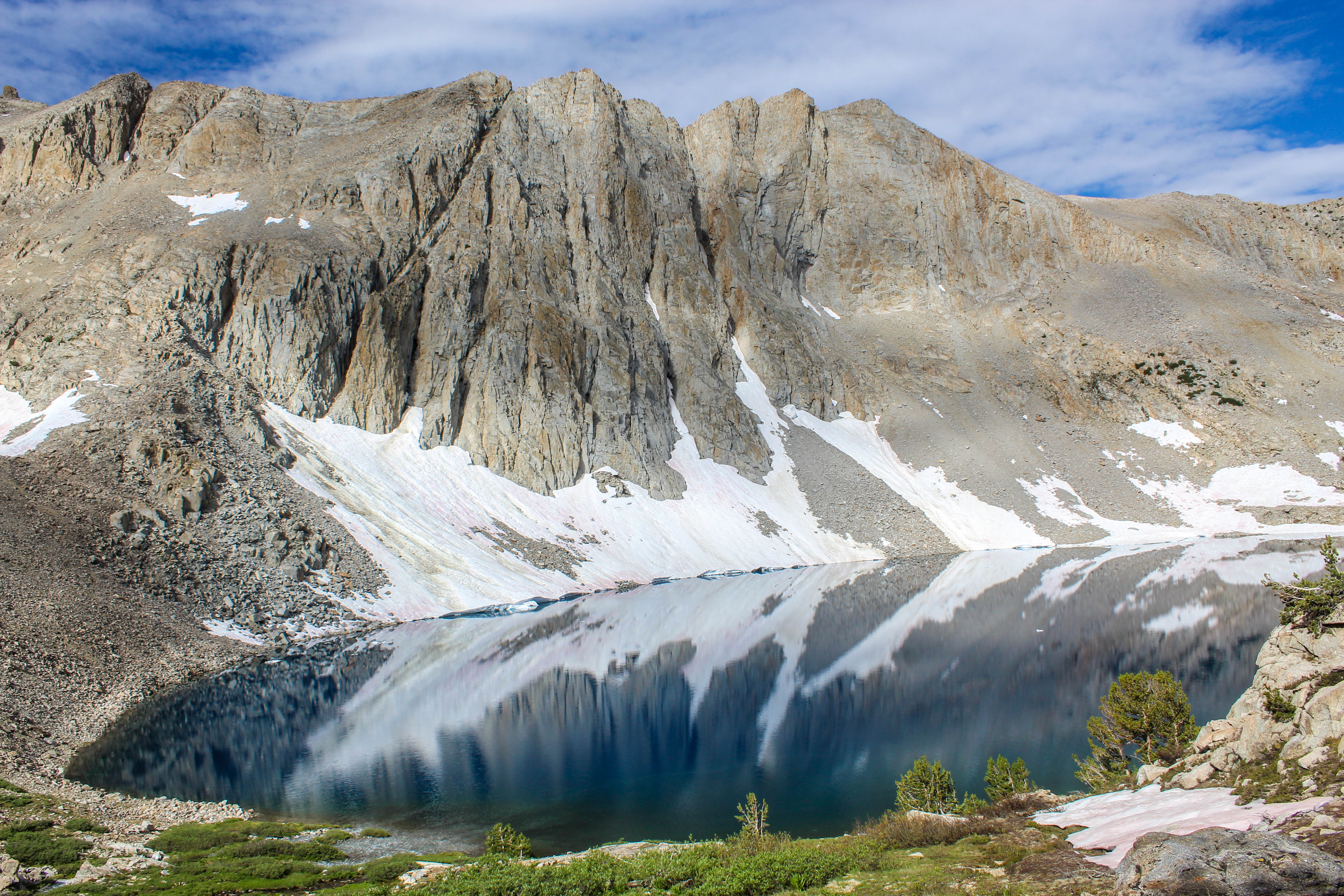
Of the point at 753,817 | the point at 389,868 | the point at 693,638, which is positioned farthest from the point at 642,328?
the point at 389,868

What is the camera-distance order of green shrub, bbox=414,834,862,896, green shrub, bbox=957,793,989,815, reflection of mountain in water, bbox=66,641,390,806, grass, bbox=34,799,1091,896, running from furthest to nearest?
reflection of mountain in water, bbox=66,641,390,806, green shrub, bbox=957,793,989,815, green shrub, bbox=414,834,862,896, grass, bbox=34,799,1091,896

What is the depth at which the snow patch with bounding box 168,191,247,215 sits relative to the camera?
218ft

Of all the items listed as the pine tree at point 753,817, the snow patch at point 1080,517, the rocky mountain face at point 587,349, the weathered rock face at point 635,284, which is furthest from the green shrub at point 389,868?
the snow patch at point 1080,517

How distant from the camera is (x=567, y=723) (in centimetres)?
2823

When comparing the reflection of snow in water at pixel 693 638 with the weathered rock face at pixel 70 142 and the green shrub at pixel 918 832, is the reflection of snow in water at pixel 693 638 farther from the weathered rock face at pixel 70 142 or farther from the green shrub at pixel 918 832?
the weathered rock face at pixel 70 142

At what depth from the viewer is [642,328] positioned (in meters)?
82.4

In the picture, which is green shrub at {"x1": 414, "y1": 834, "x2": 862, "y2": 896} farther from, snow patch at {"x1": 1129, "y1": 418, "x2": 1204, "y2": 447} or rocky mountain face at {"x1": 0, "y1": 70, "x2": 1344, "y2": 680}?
snow patch at {"x1": 1129, "y1": 418, "x2": 1204, "y2": 447}

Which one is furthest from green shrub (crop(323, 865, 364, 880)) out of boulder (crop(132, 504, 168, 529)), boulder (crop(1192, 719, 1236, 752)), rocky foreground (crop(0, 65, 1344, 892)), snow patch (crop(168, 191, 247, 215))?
snow patch (crop(168, 191, 247, 215))

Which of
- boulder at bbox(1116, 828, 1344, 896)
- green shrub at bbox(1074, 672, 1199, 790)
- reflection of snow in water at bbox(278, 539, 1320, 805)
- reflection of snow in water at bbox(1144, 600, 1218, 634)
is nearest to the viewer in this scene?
boulder at bbox(1116, 828, 1344, 896)

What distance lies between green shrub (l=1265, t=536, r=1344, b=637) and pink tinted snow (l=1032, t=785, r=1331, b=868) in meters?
3.45

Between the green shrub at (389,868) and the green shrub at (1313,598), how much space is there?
51.8 feet

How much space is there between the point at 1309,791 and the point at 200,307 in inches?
2617

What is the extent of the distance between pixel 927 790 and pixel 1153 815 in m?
7.44

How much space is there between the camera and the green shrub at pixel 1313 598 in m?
12.3
